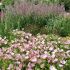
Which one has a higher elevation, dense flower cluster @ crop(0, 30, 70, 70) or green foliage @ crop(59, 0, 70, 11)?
→ dense flower cluster @ crop(0, 30, 70, 70)

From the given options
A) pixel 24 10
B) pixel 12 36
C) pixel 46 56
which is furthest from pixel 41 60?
pixel 24 10

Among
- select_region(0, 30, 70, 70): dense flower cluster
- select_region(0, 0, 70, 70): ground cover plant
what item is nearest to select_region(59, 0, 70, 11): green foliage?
select_region(0, 0, 70, 70): ground cover plant

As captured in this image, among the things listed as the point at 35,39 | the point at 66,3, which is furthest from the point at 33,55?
the point at 66,3

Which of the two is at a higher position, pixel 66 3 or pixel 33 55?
pixel 33 55

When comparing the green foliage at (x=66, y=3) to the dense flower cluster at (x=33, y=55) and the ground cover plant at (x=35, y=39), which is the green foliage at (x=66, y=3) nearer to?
the ground cover plant at (x=35, y=39)

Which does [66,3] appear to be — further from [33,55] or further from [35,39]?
[33,55]

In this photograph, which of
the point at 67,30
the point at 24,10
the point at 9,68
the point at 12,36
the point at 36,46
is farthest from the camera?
the point at 24,10

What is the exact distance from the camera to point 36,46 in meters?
5.54

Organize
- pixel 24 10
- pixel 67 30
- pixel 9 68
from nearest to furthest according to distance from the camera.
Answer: pixel 9 68 < pixel 67 30 < pixel 24 10

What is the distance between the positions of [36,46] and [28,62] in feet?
2.78

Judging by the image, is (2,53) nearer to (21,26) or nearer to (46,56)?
(46,56)

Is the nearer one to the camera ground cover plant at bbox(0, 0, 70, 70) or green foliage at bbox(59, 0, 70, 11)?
ground cover plant at bbox(0, 0, 70, 70)

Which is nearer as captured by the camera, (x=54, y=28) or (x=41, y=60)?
(x=41, y=60)

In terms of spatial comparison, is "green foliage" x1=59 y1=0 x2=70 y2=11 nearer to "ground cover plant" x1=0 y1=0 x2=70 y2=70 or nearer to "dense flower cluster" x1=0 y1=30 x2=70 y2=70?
"ground cover plant" x1=0 y1=0 x2=70 y2=70
